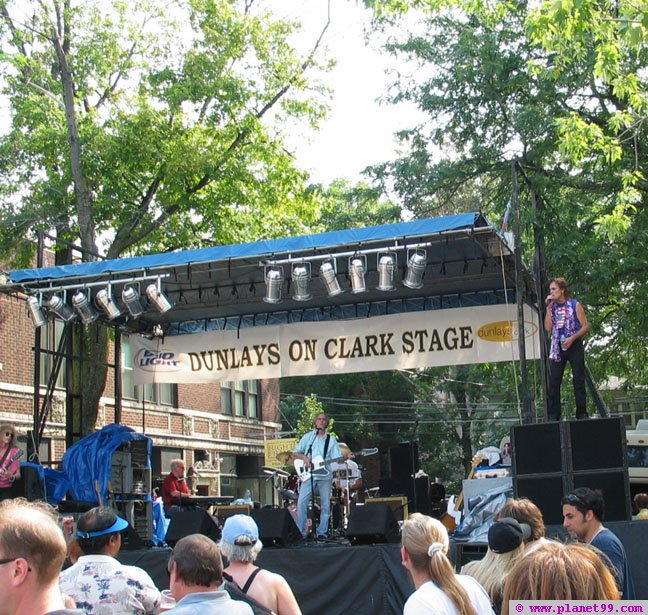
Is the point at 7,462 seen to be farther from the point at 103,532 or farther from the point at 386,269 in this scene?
the point at 103,532

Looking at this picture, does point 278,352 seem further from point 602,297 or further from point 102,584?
point 102,584

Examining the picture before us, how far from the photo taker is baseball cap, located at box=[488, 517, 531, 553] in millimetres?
4438

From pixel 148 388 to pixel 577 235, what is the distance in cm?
1448

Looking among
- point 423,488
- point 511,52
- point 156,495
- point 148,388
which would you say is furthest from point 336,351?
point 148,388

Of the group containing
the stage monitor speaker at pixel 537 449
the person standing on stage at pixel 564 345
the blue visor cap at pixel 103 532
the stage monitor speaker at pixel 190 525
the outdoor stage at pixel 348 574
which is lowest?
the outdoor stage at pixel 348 574

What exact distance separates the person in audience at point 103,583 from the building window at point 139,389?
61.2 ft

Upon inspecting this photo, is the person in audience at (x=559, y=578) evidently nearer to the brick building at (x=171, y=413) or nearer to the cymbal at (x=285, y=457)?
the cymbal at (x=285, y=457)

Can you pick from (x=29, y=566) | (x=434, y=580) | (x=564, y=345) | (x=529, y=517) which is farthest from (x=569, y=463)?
(x=29, y=566)

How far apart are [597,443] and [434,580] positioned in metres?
5.07

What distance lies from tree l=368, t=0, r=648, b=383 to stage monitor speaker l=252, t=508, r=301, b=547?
257 inches

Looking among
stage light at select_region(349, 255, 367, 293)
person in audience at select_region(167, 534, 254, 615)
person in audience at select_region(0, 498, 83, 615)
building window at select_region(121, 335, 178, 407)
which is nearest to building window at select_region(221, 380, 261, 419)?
building window at select_region(121, 335, 178, 407)

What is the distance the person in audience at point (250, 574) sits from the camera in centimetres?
495

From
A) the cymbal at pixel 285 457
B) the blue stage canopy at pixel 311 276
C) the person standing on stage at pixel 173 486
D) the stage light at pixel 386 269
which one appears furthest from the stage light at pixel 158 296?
the cymbal at pixel 285 457

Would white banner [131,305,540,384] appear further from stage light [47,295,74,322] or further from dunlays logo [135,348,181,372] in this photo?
stage light [47,295,74,322]
